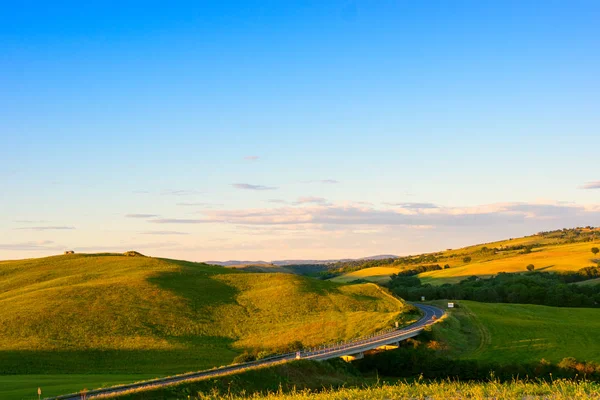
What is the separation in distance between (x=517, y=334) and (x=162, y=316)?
52381 mm

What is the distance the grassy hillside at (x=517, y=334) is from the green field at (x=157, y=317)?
9.58 meters

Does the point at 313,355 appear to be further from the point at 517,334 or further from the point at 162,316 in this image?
the point at 162,316

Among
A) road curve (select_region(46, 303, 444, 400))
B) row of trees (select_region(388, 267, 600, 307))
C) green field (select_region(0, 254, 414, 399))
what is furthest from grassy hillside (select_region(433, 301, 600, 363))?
row of trees (select_region(388, 267, 600, 307))

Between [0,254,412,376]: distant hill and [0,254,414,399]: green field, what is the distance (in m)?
0.16

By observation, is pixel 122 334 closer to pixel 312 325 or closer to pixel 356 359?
pixel 312 325

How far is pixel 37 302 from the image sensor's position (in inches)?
3839

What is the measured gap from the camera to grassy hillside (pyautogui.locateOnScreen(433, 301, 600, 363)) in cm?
7538

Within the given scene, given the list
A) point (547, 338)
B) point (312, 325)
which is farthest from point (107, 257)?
point (547, 338)

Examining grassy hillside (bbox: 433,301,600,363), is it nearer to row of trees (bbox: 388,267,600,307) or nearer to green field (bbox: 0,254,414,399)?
green field (bbox: 0,254,414,399)

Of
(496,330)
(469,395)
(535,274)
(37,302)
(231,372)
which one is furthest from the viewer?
(535,274)

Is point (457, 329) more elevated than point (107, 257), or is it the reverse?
point (107, 257)

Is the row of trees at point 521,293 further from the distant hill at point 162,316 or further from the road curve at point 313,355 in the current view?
the road curve at point 313,355

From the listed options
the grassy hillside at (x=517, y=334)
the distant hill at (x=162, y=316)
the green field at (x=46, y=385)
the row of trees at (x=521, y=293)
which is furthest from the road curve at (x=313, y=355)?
the row of trees at (x=521, y=293)

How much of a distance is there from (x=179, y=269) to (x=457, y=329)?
67.7 metres
